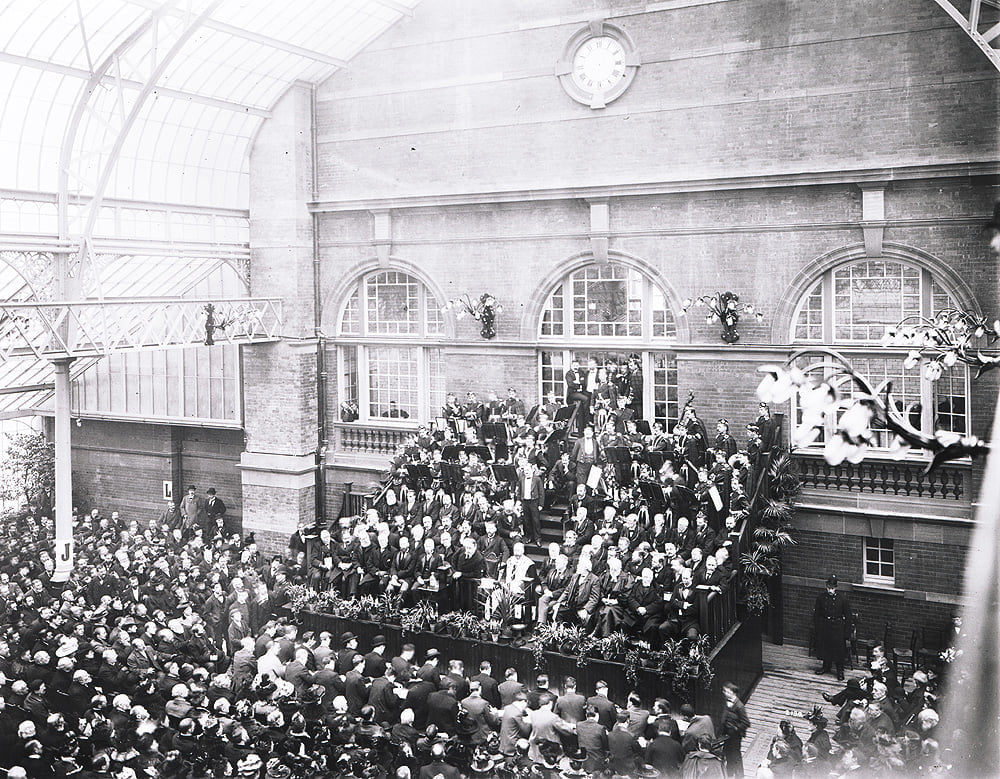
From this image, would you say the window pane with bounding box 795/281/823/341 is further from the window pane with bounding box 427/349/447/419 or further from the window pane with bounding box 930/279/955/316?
the window pane with bounding box 427/349/447/419

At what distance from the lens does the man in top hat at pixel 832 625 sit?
58.3ft

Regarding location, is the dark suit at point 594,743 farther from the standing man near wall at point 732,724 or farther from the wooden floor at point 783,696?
the wooden floor at point 783,696

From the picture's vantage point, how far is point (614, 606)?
599 inches

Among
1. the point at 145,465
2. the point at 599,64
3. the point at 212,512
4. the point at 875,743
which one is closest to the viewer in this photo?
the point at 875,743

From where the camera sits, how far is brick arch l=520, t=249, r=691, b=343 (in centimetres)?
2055

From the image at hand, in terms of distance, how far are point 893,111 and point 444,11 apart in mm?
10089

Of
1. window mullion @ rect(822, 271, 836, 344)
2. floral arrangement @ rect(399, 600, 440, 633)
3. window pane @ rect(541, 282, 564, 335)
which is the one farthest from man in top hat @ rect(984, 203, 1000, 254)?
floral arrangement @ rect(399, 600, 440, 633)

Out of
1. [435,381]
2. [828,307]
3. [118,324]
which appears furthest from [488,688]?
[118,324]

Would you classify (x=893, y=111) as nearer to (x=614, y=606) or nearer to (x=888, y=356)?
(x=888, y=356)

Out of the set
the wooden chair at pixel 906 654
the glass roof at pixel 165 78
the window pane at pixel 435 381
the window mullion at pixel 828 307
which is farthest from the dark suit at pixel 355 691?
the glass roof at pixel 165 78

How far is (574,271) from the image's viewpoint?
71.7 ft

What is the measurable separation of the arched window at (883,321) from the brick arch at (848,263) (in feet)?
0.36

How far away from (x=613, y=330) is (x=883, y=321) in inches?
218

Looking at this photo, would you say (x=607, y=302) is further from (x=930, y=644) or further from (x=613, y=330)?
(x=930, y=644)
